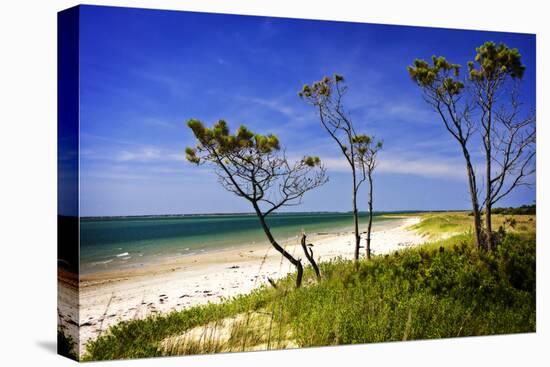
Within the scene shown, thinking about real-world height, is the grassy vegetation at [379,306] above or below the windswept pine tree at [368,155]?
below

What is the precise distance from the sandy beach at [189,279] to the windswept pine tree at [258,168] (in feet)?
0.86

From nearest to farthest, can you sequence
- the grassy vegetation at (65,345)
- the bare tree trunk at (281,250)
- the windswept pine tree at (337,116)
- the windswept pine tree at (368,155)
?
1. the grassy vegetation at (65,345)
2. the bare tree trunk at (281,250)
3. the windswept pine tree at (337,116)
4. the windswept pine tree at (368,155)

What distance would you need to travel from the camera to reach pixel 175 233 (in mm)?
6941

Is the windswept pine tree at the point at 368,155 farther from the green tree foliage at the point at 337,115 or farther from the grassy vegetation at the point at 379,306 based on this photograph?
the grassy vegetation at the point at 379,306

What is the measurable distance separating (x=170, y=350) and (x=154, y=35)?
3260 millimetres

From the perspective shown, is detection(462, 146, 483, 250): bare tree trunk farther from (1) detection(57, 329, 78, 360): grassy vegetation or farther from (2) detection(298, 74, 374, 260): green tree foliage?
(1) detection(57, 329, 78, 360): grassy vegetation

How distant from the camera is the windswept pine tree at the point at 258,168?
692cm

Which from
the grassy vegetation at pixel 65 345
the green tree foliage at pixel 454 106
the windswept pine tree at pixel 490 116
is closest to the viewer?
the grassy vegetation at pixel 65 345

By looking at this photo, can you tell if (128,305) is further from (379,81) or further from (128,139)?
(379,81)

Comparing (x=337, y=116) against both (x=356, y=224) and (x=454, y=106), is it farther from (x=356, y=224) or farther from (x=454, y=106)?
(x=454, y=106)

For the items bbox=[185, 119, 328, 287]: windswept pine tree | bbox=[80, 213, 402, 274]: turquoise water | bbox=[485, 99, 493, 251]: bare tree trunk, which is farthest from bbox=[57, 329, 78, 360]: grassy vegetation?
bbox=[485, 99, 493, 251]: bare tree trunk

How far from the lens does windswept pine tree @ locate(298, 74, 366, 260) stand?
7.43 meters

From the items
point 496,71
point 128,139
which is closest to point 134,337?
point 128,139

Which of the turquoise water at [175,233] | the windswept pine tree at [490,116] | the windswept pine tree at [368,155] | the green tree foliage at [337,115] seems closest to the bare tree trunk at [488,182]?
the windswept pine tree at [490,116]
